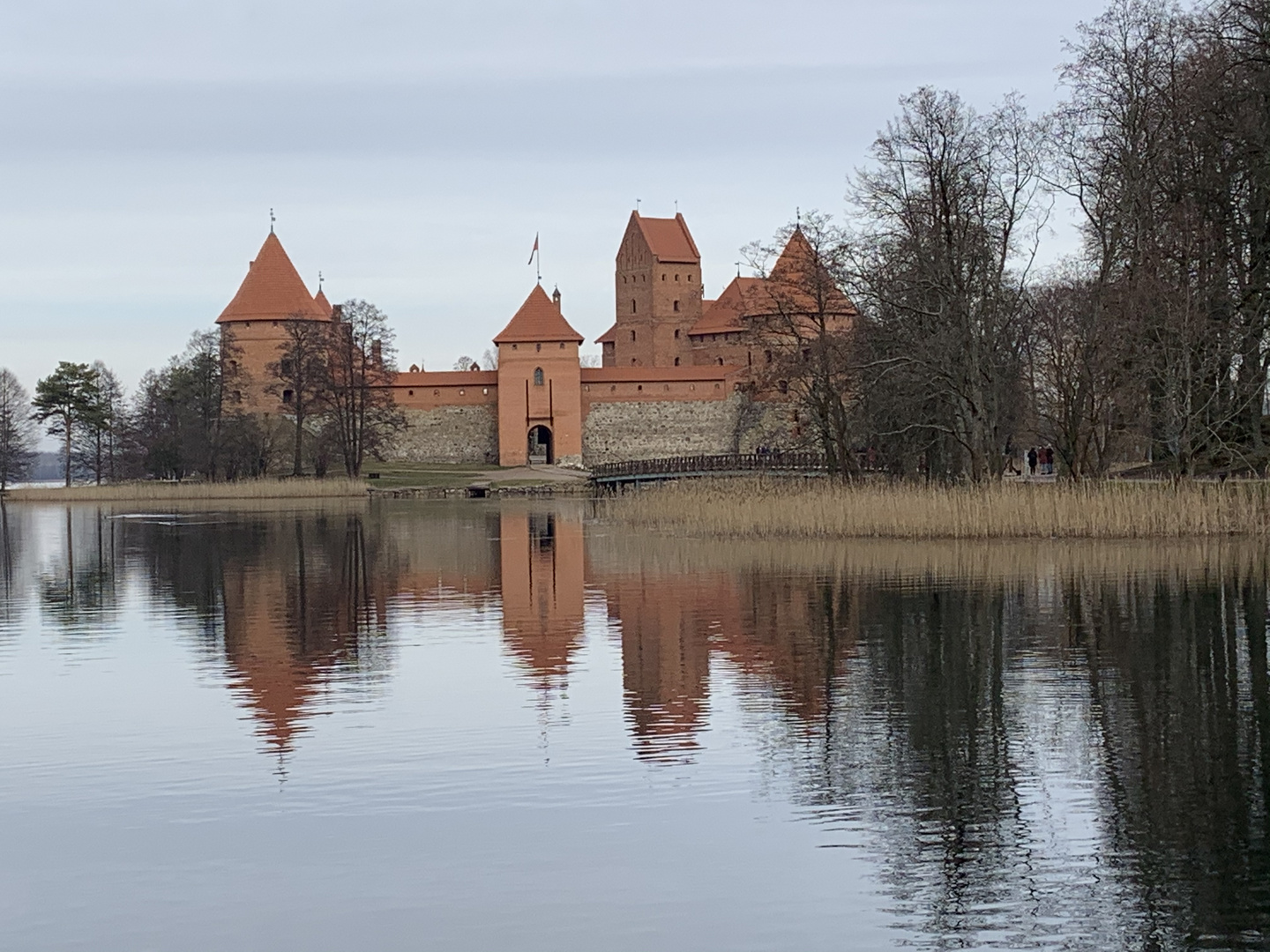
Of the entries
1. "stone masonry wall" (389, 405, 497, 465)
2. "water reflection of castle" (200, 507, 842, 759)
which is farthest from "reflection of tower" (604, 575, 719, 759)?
"stone masonry wall" (389, 405, 497, 465)

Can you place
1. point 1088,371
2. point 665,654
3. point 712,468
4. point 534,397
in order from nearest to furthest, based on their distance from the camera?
point 665,654, point 1088,371, point 712,468, point 534,397

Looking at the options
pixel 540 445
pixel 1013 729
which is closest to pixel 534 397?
pixel 540 445

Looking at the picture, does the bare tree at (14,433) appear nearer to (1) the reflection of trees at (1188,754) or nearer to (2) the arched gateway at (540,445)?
(2) the arched gateway at (540,445)

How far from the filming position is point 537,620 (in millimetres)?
14375

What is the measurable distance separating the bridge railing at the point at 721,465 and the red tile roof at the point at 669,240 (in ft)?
75.8

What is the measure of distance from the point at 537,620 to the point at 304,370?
42.1m

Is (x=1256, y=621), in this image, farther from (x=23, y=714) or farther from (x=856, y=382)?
(x=856, y=382)

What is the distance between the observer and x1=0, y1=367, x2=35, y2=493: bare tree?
64.6m

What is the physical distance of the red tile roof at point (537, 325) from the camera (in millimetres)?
62438

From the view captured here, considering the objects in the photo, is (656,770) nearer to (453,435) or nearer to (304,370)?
(304,370)

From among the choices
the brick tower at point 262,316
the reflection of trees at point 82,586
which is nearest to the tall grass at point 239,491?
the brick tower at point 262,316

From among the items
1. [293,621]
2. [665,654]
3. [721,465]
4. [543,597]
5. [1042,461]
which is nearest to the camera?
[665,654]

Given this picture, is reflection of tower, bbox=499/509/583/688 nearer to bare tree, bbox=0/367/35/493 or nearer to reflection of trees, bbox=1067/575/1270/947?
reflection of trees, bbox=1067/575/1270/947

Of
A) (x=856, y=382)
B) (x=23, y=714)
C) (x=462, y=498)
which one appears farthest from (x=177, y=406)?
(x=23, y=714)
